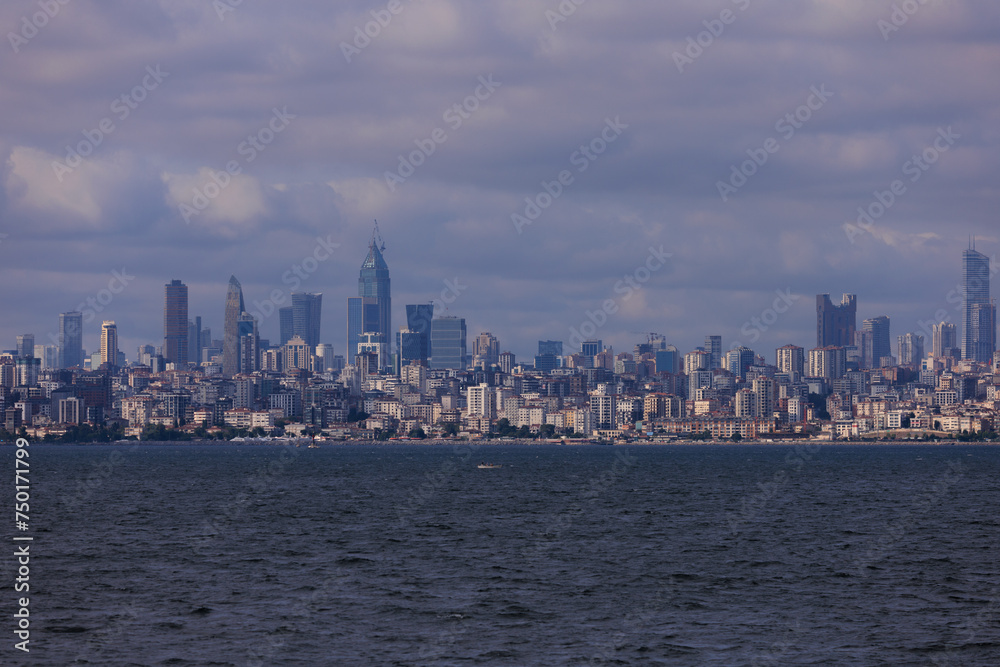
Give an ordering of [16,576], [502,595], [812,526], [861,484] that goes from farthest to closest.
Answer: [861,484] < [812,526] < [16,576] < [502,595]

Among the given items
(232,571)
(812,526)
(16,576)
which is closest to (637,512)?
(812,526)

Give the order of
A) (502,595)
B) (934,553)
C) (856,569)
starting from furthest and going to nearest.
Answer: (934,553), (856,569), (502,595)

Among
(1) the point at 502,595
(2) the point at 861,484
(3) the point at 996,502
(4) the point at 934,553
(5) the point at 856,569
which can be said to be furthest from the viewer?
(2) the point at 861,484

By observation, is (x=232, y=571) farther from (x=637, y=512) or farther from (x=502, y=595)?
(x=637, y=512)

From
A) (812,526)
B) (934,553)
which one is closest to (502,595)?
(934,553)

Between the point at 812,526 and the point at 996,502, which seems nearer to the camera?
the point at 812,526

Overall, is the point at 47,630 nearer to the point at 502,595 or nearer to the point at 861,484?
the point at 502,595
